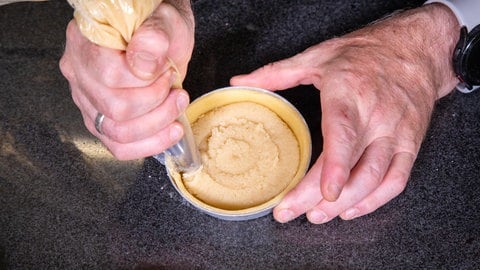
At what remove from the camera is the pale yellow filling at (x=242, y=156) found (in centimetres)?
82

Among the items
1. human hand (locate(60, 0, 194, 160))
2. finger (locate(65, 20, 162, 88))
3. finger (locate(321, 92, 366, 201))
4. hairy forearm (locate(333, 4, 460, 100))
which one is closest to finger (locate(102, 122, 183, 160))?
human hand (locate(60, 0, 194, 160))

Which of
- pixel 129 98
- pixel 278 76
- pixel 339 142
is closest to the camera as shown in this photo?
pixel 129 98

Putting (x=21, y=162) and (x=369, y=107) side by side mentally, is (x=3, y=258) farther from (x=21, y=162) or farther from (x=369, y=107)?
(x=369, y=107)

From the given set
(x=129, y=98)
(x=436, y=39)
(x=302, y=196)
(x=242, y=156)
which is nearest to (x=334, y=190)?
(x=302, y=196)

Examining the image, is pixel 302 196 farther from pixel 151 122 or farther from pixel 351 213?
pixel 151 122

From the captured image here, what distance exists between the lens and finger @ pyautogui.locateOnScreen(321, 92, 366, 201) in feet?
2.41

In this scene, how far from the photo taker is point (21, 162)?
927 millimetres

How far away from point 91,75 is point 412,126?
1.67ft

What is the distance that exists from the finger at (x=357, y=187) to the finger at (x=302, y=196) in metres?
0.02

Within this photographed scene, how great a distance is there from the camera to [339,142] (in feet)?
2.52

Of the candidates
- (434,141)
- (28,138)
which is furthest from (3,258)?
(434,141)

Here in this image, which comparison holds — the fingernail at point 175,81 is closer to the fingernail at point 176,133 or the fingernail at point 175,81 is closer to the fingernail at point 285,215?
the fingernail at point 176,133

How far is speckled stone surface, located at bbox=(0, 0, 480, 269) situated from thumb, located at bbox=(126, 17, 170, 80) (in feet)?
1.01

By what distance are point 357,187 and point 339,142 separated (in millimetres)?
77
